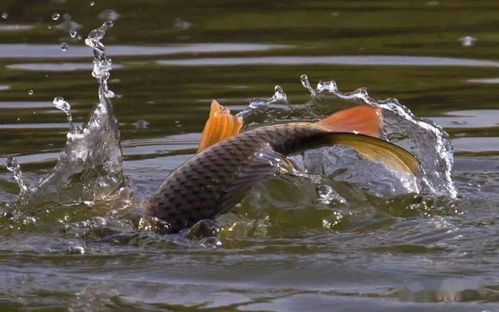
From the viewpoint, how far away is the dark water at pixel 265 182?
4734 mm

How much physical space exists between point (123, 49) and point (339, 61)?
1.41 meters

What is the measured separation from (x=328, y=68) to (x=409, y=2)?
2371mm

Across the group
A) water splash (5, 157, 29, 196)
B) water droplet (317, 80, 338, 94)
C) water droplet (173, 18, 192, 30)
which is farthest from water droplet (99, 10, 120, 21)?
water splash (5, 157, 29, 196)

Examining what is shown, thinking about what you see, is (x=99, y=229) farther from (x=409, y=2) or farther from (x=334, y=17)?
(x=409, y=2)

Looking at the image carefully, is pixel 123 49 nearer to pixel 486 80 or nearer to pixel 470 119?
pixel 486 80

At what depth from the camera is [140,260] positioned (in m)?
5.04

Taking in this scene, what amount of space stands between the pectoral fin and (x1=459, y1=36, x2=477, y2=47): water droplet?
14.5ft

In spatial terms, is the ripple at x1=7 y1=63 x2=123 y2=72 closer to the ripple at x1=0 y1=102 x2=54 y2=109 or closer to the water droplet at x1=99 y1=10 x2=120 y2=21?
the ripple at x1=0 y1=102 x2=54 y2=109

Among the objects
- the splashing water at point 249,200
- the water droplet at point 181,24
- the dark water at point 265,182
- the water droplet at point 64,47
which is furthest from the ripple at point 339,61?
the splashing water at point 249,200

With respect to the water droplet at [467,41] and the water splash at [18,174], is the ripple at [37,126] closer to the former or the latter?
the water splash at [18,174]

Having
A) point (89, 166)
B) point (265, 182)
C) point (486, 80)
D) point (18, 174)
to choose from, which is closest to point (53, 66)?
point (486, 80)

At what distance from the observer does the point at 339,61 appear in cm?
946

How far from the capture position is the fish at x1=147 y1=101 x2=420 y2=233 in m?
5.23

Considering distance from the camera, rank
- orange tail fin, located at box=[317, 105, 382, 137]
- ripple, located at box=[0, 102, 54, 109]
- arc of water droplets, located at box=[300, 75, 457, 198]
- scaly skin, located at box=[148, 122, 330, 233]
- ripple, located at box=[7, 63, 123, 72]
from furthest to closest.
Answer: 1. ripple, located at box=[7, 63, 123, 72]
2. ripple, located at box=[0, 102, 54, 109]
3. arc of water droplets, located at box=[300, 75, 457, 198]
4. orange tail fin, located at box=[317, 105, 382, 137]
5. scaly skin, located at box=[148, 122, 330, 233]
